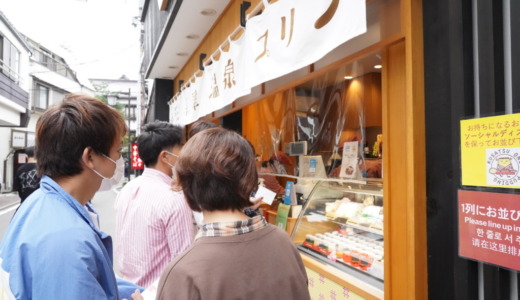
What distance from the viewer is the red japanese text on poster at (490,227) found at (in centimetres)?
168

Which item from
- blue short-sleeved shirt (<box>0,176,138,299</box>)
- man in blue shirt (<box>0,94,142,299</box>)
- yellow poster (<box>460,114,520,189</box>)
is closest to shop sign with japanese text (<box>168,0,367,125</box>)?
yellow poster (<box>460,114,520,189</box>)

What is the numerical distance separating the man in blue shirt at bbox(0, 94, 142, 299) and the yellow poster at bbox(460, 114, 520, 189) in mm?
1838

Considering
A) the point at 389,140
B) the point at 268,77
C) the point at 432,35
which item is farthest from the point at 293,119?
the point at 432,35

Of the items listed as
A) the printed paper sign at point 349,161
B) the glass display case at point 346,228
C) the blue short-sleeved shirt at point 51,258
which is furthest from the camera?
the printed paper sign at point 349,161

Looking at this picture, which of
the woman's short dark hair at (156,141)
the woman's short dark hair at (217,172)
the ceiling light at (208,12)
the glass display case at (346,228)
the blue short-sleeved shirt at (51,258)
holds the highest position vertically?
the ceiling light at (208,12)

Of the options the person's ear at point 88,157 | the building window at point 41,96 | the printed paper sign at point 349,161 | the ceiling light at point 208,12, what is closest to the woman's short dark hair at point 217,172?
the person's ear at point 88,157

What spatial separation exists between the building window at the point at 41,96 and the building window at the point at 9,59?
6.28 metres

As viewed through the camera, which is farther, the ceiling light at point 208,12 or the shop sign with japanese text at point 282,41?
the ceiling light at point 208,12

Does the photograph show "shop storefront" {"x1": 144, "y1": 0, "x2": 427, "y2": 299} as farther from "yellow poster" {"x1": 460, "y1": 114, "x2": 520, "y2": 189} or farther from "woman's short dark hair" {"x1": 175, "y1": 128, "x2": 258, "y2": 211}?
"woman's short dark hair" {"x1": 175, "y1": 128, "x2": 258, "y2": 211}

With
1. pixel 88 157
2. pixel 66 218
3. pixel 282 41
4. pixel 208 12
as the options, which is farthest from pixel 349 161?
pixel 208 12

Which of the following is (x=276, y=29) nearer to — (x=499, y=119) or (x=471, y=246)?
(x=499, y=119)

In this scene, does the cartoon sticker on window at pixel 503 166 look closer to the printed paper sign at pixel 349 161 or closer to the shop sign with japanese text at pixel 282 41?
the shop sign with japanese text at pixel 282 41

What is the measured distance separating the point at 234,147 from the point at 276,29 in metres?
2.10

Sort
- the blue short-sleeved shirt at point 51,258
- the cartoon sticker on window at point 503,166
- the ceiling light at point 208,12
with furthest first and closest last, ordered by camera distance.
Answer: the ceiling light at point 208,12
the cartoon sticker on window at point 503,166
the blue short-sleeved shirt at point 51,258
